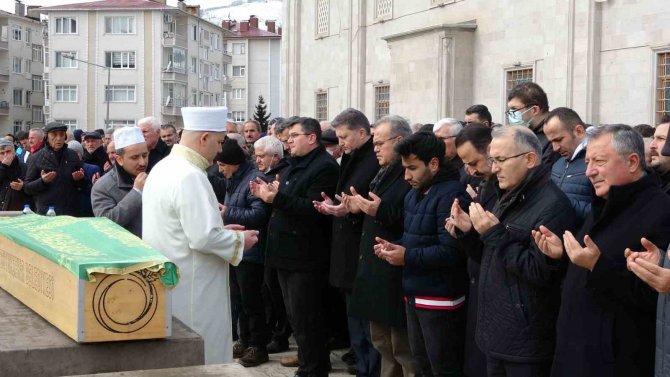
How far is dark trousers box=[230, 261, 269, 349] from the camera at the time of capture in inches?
358

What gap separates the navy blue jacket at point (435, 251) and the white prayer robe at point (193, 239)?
1250 millimetres

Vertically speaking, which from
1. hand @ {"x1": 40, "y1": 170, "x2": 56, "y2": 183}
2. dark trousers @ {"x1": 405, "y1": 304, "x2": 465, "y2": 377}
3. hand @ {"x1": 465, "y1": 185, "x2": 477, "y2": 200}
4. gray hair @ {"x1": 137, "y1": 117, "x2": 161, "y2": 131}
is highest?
gray hair @ {"x1": 137, "y1": 117, "x2": 161, "y2": 131}

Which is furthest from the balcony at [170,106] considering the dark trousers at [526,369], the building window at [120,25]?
the dark trousers at [526,369]

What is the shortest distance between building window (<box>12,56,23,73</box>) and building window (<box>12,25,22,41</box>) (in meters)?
1.88

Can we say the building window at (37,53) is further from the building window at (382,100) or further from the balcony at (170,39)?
the building window at (382,100)

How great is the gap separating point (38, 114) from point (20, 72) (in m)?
4.99

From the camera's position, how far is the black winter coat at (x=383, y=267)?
6.75 meters

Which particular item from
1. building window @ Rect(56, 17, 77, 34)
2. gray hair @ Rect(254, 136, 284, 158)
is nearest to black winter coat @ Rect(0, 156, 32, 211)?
gray hair @ Rect(254, 136, 284, 158)

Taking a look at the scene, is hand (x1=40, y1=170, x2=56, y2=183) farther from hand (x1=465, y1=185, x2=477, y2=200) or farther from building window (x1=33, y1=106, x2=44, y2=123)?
building window (x1=33, y1=106, x2=44, y2=123)

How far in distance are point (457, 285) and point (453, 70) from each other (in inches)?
746

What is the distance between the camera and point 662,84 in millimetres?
18609

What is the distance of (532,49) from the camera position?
72.7ft

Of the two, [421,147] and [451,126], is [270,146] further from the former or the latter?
[421,147]

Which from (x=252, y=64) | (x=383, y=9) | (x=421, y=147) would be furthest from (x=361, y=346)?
(x=252, y=64)
